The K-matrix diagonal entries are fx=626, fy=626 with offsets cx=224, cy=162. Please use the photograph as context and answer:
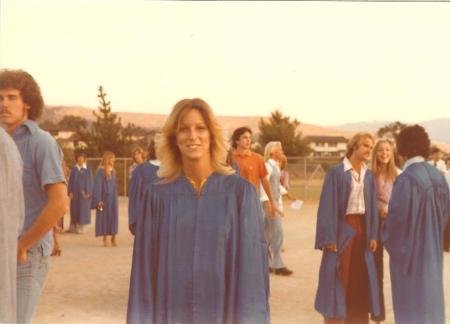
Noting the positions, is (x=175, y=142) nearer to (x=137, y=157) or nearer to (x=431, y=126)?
(x=137, y=157)

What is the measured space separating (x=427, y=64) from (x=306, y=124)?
0.77m

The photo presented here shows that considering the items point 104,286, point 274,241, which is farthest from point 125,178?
point 274,241

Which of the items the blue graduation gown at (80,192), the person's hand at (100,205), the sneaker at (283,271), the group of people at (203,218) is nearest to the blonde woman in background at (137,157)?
the group of people at (203,218)

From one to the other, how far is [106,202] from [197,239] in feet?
4.68

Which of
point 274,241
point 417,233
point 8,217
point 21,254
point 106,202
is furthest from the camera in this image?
point 274,241

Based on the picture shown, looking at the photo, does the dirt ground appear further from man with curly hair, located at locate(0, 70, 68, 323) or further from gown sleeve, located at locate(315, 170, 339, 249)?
man with curly hair, located at locate(0, 70, 68, 323)

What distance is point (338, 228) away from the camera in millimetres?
3490

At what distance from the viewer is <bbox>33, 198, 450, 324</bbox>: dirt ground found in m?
3.57

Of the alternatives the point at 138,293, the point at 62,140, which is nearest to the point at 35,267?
the point at 138,293

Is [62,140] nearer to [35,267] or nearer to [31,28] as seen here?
[31,28]

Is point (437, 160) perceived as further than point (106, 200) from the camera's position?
No

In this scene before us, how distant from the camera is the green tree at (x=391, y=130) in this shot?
3.49 metres

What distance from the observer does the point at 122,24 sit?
3504mm

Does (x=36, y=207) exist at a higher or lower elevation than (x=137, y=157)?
lower
